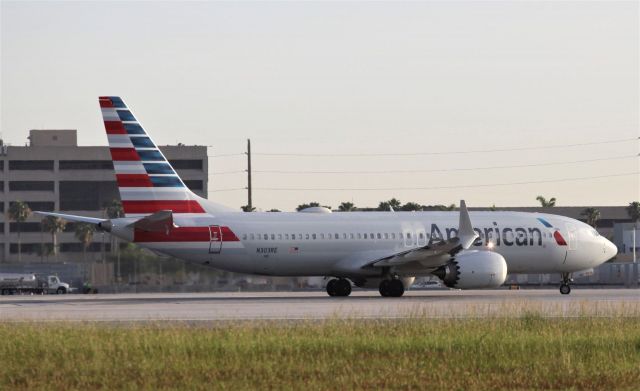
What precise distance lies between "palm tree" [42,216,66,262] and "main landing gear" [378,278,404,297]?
344 feet

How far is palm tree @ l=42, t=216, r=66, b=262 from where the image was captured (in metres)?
150

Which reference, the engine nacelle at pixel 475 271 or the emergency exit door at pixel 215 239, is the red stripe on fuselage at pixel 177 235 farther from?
the engine nacelle at pixel 475 271

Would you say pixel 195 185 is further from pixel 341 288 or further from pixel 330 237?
pixel 330 237

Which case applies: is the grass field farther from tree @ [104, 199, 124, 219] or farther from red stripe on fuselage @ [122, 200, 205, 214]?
tree @ [104, 199, 124, 219]

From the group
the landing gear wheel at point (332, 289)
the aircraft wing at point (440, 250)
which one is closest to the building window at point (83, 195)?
the landing gear wheel at point (332, 289)

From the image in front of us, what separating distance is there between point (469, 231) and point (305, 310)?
40.7ft

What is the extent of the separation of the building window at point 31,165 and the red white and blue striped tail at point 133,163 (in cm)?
10940

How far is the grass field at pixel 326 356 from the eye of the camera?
18656 millimetres

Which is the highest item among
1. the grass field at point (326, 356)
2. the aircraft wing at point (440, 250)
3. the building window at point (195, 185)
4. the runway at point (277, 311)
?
the building window at point (195, 185)

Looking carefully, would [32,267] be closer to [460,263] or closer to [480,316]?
[460,263]

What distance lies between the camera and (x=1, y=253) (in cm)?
15525

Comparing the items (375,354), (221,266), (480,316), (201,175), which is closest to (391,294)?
(221,266)

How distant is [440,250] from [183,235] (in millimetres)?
10114

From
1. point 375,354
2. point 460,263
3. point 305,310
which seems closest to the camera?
point 375,354
